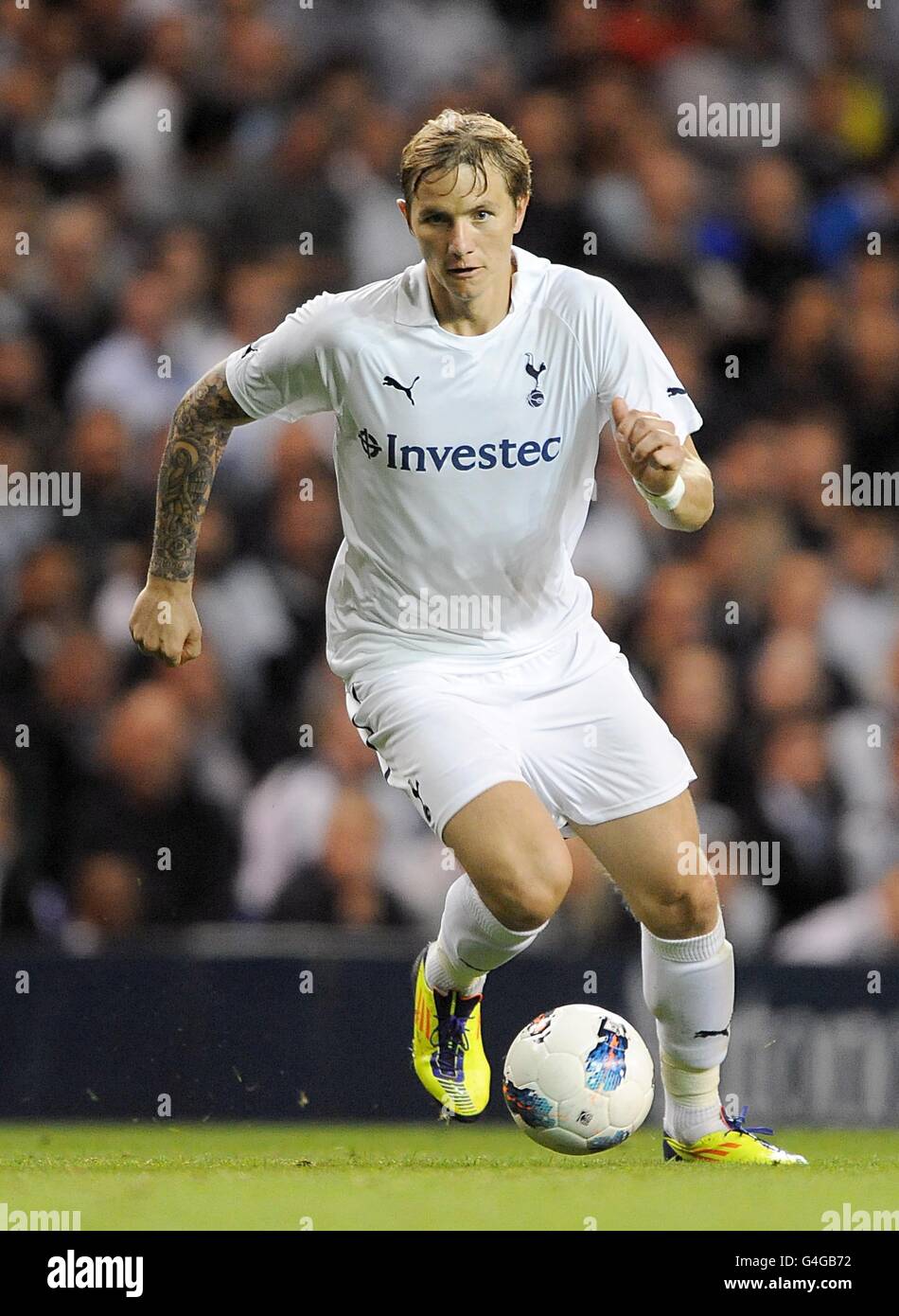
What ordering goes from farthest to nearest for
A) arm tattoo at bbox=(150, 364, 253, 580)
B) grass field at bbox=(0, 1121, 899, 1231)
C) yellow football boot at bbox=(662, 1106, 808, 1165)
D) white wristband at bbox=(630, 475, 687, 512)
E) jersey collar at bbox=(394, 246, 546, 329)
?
1. arm tattoo at bbox=(150, 364, 253, 580)
2. yellow football boot at bbox=(662, 1106, 808, 1165)
3. jersey collar at bbox=(394, 246, 546, 329)
4. white wristband at bbox=(630, 475, 687, 512)
5. grass field at bbox=(0, 1121, 899, 1231)

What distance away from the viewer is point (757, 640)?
8.06 meters

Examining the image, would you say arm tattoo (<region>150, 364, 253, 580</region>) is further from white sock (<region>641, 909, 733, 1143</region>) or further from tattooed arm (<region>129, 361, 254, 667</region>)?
white sock (<region>641, 909, 733, 1143</region>)

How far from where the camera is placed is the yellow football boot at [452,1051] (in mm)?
5371

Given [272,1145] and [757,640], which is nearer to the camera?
[272,1145]

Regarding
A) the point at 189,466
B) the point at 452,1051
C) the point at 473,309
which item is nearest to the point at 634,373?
the point at 473,309

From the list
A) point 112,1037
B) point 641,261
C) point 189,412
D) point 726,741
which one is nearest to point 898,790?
point 726,741

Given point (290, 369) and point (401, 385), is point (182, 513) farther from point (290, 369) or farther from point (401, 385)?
point (401, 385)

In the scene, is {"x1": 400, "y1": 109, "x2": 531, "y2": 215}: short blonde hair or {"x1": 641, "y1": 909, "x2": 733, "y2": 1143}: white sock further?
{"x1": 641, "y1": 909, "x2": 733, "y2": 1143}: white sock

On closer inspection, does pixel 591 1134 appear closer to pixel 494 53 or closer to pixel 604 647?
pixel 604 647

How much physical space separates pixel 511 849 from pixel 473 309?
127cm

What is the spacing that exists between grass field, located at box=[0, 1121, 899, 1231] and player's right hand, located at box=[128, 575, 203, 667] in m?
1.25

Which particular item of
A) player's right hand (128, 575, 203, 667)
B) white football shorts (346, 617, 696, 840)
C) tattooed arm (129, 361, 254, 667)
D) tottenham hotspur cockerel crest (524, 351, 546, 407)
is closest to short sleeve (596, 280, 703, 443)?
tottenham hotspur cockerel crest (524, 351, 546, 407)

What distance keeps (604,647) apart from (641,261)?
410 cm

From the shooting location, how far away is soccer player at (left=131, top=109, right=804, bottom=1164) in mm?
4750
